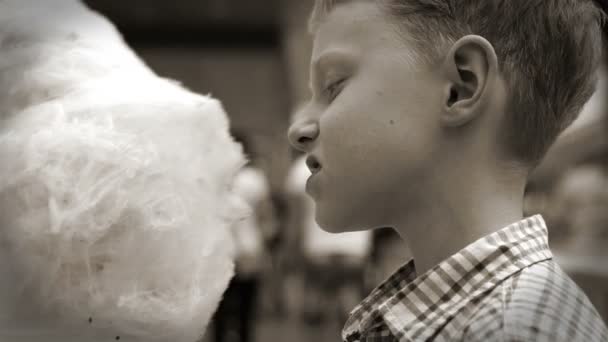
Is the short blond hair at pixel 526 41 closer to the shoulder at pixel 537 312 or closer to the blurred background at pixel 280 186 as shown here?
the shoulder at pixel 537 312

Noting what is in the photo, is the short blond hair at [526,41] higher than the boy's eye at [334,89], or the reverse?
the short blond hair at [526,41]

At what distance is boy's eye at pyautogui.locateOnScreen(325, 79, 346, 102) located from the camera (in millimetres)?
639

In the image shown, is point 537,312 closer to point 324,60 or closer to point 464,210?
point 464,210

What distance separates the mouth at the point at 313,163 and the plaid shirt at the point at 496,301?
5.6 inches

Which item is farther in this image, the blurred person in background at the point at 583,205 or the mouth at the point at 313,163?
the blurred person in background at the point at 583,205

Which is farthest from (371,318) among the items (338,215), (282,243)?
(282,243)

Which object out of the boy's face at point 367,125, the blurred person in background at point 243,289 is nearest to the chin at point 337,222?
the boy's face at point 367,125

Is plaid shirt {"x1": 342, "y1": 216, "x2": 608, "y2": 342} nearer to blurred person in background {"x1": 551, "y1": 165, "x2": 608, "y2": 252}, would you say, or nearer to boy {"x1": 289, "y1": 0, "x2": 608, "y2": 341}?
boy {"x1": 289, "y1": 0, "x2": 608, "y2": 341}

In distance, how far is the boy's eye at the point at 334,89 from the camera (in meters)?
0.64

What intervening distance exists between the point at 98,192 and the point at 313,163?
0.20 metres

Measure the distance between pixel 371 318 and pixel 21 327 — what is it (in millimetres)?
333

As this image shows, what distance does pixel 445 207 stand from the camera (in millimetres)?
625

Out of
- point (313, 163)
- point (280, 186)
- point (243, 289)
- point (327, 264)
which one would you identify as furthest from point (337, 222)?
point (280, 186)

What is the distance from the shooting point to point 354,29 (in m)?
0.64
